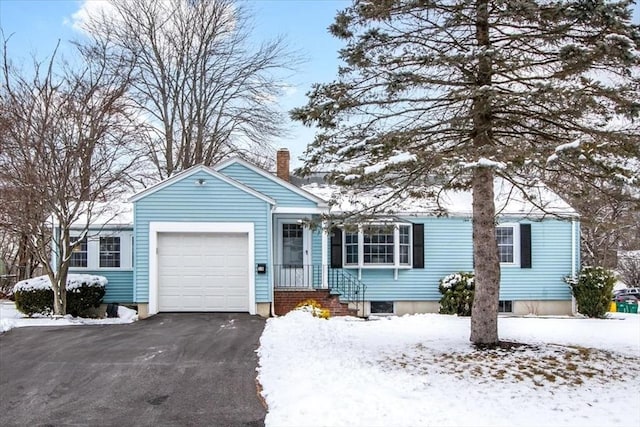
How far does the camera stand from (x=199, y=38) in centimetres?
2375

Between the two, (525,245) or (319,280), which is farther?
(525,245)

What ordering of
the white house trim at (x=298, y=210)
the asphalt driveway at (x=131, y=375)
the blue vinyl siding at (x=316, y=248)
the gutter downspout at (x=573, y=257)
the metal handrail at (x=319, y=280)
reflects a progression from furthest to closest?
the gutter downspout at (x=573, y=257) → the blue vinyl siding at (x=316, y=248) → the metal handrail at (x=319, y=280) → the white house trim at (x=298, y=210) → the asphalt driveway at (x=131, y=375)

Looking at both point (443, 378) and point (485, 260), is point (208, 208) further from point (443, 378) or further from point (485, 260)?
point (443, 378)

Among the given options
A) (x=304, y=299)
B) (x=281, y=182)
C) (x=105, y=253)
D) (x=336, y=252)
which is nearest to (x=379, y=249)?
(x=336, y=252)

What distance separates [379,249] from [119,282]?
760 centimetres

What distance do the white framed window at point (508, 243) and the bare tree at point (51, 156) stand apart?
37.3 feet

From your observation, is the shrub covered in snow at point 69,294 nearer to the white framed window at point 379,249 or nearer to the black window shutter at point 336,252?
the black window shutter at point 336,252

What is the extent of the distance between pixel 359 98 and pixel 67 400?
6011 mm

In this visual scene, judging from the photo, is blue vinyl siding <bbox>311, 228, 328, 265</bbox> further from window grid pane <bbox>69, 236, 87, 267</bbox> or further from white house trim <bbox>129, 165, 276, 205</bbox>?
window grid pane <bbox>69, 236, 87, 267</bbox>

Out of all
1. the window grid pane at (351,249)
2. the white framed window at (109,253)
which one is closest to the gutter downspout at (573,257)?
the window grid pane at (351,249)

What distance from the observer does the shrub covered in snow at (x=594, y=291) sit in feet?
52.3

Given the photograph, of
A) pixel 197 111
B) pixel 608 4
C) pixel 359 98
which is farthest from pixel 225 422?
pixel 197 111

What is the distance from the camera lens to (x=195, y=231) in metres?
13.6

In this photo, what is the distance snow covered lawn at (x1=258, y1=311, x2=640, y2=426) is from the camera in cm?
585
